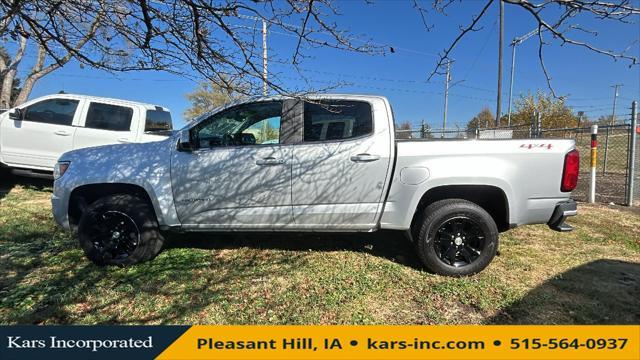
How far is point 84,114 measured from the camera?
7.22 meters

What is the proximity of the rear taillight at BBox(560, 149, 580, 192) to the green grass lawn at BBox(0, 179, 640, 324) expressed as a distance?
0.93 meters

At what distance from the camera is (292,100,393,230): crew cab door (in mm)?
3555

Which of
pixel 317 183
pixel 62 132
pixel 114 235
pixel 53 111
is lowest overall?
pixel 114 235

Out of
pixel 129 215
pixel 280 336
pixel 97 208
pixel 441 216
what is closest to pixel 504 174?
pixel 441 216

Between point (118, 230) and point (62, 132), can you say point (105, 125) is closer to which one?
point (62, 132)

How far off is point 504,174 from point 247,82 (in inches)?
103

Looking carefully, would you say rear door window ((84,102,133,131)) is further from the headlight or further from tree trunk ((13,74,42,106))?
tree trunk ((13,74,42,106))

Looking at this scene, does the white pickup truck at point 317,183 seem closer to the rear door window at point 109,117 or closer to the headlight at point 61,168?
the headlight at point 61,168

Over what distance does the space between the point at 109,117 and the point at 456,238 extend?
23.5ft

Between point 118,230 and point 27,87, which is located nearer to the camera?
point 118,230

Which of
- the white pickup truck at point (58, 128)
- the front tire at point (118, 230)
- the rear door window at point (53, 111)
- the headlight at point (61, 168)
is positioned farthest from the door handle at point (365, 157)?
the rear door window at point (53, 111)

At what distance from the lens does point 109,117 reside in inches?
291

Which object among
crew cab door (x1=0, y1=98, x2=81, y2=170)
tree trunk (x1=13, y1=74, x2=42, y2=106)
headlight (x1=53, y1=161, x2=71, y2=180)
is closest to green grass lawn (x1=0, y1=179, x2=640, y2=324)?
headlight (x1=53, y1=161, x2=71, y2=180)

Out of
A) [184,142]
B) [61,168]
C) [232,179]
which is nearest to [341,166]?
[232,179]
